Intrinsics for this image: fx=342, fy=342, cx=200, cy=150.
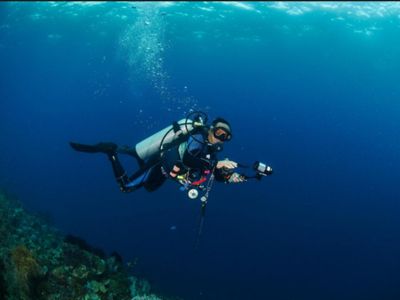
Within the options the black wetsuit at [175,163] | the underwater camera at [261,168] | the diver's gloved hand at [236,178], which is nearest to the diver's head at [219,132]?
the black wetsuit at [175,163]

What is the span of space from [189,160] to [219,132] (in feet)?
2.80

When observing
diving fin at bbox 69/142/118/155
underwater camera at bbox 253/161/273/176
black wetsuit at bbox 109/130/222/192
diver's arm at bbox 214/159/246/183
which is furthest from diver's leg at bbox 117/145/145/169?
underwater camera at bbox 253/161/273/176

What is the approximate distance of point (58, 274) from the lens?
7684 mm

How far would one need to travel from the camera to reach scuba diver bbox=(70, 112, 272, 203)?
6711mm

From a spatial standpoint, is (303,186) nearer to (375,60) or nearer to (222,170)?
(375,60)

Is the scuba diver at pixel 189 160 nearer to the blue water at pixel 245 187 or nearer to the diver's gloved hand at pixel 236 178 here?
the diver's gloved hand at pixel 236 178

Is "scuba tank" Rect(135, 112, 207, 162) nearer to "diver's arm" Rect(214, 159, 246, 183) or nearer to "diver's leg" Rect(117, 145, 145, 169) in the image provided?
"diver's leg" Rect(117, 145, 145, 169)

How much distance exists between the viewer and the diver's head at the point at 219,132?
257 inches

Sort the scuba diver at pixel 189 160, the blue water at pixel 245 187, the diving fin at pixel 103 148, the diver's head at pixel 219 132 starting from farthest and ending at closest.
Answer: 1. the blue water at pixel 245 187
2. the diving fin at pixel 103 148
3. the scuba diver at pixel 189 160
4. the diver's head at pixel 219 132

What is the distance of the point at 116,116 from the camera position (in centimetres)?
16350

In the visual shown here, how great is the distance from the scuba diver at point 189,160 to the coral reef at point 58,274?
235 centimetres

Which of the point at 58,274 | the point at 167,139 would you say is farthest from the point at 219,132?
the point at 58,274

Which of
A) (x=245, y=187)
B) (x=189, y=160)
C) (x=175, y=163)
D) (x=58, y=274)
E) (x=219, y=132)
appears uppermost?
(x=219, y=132)

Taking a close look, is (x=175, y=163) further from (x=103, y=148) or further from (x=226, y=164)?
(x=103, y=148)
